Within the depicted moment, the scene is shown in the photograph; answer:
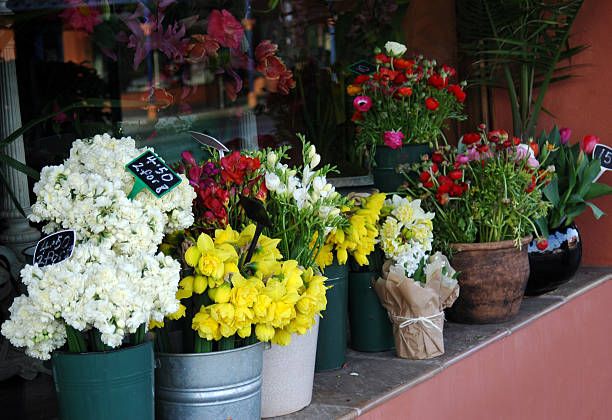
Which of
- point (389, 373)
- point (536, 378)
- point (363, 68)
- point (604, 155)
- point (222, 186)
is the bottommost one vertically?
point (536, 378)

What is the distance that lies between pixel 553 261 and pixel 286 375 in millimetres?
1391

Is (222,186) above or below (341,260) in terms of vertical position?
above

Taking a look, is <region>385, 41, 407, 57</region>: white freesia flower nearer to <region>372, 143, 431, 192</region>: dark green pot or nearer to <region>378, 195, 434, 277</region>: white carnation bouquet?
<region>372, 143, 431, 192</region>: dark green pot

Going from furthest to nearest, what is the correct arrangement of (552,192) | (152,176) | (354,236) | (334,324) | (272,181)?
(552,192), (334,324), (354,236), (272,181), (152,176)

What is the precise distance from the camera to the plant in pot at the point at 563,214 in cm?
268

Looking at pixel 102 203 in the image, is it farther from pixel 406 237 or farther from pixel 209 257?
pixel 406 237

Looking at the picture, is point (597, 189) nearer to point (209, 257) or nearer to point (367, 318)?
point (367, 318)

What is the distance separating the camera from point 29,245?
2201 mm

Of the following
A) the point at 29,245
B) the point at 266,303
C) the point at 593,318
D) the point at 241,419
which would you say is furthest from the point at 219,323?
the point at 593,318

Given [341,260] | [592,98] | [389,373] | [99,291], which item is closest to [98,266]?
[99,291]

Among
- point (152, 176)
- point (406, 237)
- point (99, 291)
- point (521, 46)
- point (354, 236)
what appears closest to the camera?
point (99, 291)

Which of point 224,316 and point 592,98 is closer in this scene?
point 224,316

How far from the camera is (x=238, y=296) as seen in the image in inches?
52.5

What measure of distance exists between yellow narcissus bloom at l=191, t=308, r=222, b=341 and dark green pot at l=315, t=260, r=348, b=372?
53cm
